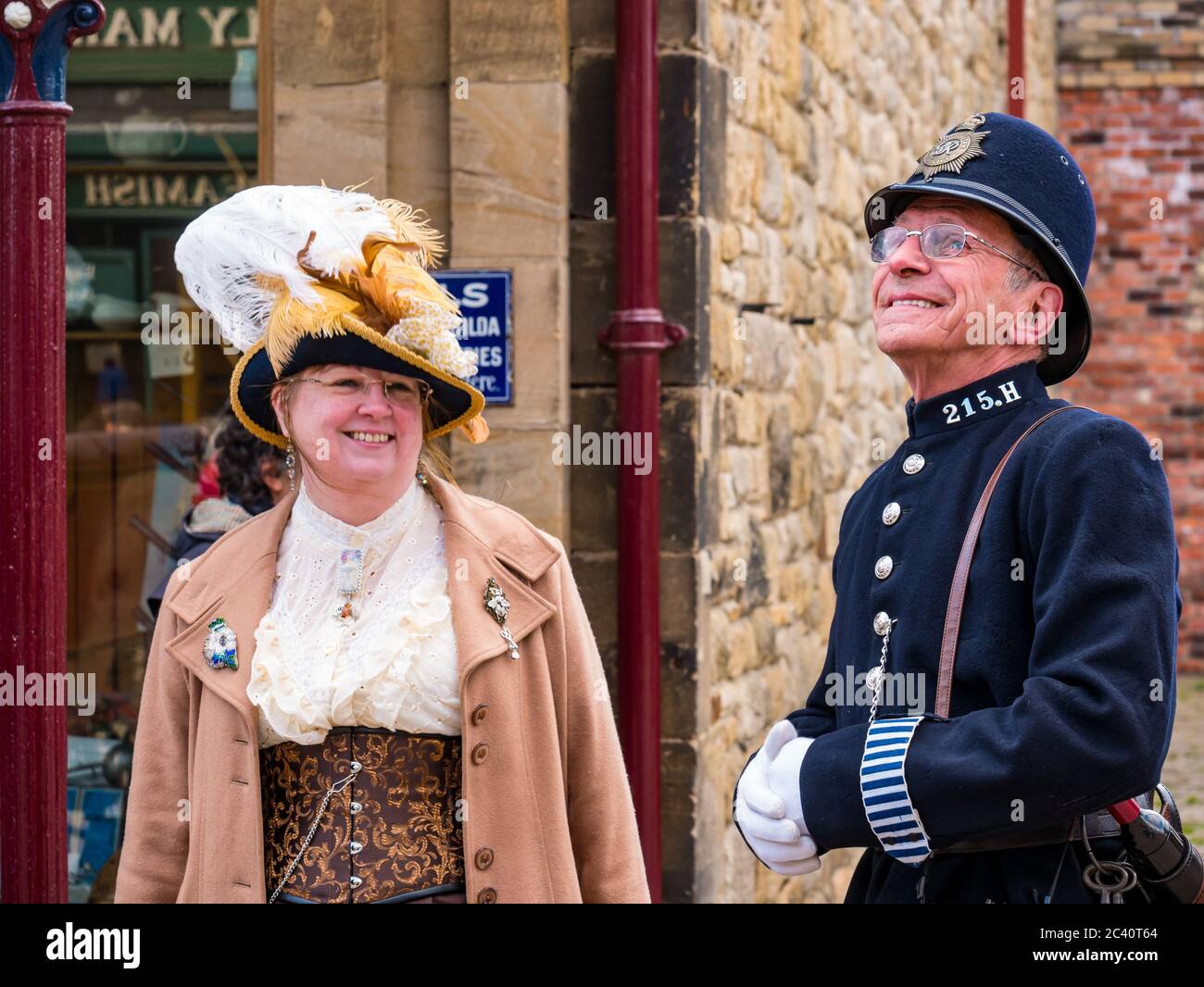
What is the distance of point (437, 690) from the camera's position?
259 centimetres

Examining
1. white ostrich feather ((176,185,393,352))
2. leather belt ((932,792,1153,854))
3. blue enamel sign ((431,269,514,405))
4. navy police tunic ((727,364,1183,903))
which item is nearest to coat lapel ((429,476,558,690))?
white ostrich feather ((176,185,393,352))

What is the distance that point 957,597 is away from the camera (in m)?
2.23

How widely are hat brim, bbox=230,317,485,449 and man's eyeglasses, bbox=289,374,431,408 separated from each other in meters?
0.02

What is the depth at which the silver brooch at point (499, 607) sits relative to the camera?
2.63m

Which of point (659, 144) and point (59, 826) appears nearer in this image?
point (59, 826)

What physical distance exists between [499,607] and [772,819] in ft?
1.95

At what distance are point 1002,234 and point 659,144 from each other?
93.4 inches

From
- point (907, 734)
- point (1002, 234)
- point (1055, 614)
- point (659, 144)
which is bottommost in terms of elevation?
point (907, 734)

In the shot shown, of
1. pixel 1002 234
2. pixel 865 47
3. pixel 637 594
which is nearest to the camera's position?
pixel 1002 234

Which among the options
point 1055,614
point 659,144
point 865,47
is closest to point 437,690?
point 1055,614

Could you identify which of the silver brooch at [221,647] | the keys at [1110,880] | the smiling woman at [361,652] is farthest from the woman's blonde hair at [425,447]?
the keys at [1110,880]

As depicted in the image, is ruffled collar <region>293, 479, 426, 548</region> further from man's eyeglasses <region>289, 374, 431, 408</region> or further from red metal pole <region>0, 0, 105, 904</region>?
red metal pole <region>0, 0, 105, 904</region>

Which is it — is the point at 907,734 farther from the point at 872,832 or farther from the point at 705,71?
the point at 705,71
